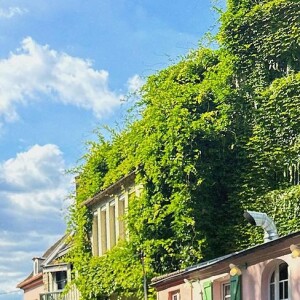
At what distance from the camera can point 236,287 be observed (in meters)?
17.6

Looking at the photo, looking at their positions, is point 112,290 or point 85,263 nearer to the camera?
point 112,290

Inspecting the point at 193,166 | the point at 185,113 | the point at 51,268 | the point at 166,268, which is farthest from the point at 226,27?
the point at 51,268

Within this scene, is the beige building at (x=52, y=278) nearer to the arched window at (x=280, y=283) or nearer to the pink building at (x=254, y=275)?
the pink building at (x=254, y=275)

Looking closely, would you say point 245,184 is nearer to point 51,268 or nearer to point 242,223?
point 242,223

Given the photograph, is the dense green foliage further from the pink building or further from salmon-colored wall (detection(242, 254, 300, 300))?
salmon-colored wall (detection(242, 254, 300, 300))

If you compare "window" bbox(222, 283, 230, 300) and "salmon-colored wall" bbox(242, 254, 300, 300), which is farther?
"window" bbox(222, 283, 230, 300)

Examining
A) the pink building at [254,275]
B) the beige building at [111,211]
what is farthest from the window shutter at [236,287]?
the beige building at [111,211]

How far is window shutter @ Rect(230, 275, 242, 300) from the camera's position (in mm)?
17500

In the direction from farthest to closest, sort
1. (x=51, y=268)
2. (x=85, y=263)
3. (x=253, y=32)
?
(x=51, y=268)
(x=85, y=263)
(x=253, y=32)

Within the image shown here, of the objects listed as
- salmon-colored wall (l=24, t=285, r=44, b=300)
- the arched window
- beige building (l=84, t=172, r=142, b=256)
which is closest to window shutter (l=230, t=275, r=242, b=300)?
the arched window

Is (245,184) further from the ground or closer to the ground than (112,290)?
further from the ground

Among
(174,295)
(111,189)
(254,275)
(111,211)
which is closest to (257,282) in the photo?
(254,275)

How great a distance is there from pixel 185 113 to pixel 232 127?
1864 millimetres

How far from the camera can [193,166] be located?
27.8 meters
